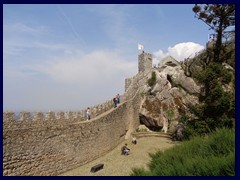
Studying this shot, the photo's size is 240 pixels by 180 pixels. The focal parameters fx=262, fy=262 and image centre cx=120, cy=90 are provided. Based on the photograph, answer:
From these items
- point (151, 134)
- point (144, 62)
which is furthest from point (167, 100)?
point (144, 62)

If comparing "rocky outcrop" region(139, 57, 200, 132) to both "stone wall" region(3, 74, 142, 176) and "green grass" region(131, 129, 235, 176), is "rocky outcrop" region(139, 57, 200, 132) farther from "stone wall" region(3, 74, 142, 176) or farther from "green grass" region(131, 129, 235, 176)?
"green grass" region(131, 129, 235, 176)

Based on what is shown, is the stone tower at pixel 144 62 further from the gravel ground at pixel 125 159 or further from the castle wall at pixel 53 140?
the castle wall at pixel 53 140

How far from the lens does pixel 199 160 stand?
7156 mm

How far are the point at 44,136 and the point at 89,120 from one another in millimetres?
3621

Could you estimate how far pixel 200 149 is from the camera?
28.1 ft

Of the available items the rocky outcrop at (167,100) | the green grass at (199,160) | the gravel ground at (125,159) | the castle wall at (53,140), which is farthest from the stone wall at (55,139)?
the green grass at (199,160)

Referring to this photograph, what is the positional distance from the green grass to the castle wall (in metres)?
5.06

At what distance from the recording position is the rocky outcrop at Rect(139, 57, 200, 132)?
2019 centimetres

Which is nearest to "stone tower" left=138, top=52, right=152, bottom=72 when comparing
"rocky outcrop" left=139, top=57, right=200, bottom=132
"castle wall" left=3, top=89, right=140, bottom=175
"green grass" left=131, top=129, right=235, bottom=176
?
"rocky outcrop" left=139, top=57, right=200, bottom=132

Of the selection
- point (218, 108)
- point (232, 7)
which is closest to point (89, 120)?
point (218, 108)

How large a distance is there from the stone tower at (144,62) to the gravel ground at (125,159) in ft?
24.7

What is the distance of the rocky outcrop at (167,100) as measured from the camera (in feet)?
66.2

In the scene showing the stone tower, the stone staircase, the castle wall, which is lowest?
the stone staircase
